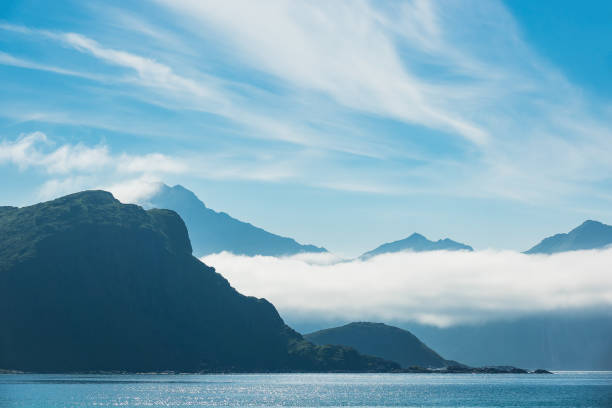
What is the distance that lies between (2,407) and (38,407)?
9.39 metres

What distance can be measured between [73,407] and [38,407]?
9.43 meters

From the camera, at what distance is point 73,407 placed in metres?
200

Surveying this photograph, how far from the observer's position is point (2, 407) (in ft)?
634

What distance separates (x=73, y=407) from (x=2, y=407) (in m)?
18.7

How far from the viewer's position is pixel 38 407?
641 feet
